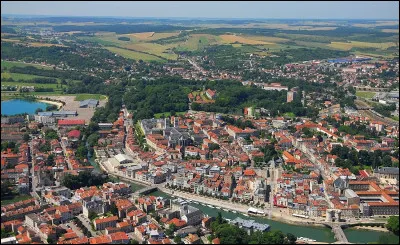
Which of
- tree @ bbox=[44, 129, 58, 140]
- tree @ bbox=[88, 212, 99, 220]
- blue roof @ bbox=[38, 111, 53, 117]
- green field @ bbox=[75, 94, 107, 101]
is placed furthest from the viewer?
A: green field @ bbox=[75, 94, 107, 101]

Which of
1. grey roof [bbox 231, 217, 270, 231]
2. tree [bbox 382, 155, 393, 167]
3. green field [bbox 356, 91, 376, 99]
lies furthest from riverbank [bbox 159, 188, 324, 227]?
green field [bbox 356, 91, 376, 99]

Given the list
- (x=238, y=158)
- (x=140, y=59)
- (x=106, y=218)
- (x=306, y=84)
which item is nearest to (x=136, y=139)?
(x=238, y=158)

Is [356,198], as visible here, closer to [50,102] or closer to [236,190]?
[236,190]

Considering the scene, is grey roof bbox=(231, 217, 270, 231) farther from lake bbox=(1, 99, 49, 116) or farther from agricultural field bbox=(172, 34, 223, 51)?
agricultural field bbox=(172, 34, 223, 51)

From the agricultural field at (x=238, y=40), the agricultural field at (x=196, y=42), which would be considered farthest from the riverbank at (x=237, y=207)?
the agricultural field at (x=238, y=40)

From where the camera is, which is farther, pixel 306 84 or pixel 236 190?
pixel 306 84

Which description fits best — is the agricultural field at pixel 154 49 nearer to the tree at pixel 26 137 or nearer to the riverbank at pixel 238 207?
the tree at pixel 26 137
